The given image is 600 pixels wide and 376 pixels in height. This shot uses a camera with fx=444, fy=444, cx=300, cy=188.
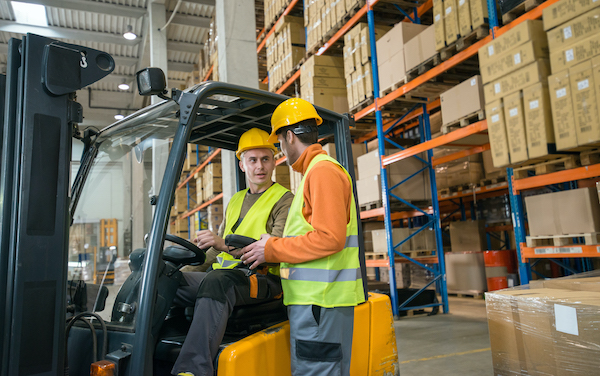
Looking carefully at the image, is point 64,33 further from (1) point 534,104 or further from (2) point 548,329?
(2) point 548,329

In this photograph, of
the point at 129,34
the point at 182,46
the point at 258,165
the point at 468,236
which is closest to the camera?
the point at 258,165

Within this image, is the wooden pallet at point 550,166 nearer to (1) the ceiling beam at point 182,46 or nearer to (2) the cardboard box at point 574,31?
(2) the cardboard box at point 574,31

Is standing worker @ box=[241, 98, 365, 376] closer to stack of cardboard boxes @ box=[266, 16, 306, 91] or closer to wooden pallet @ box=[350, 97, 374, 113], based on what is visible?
wooden pallet @ box=[350, 97, 374, 113]

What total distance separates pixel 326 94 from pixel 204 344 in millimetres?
6559

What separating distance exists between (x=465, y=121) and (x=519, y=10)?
140cm

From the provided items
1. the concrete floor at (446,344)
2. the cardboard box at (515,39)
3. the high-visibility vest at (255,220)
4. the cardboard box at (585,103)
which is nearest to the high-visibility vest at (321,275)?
the high-visibility vest at (255,220)

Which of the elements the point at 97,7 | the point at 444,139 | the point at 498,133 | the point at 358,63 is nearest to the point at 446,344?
the point at 498,133

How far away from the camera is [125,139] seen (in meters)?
2.37

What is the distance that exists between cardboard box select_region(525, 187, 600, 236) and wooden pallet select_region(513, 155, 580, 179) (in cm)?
26

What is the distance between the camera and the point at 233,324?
7.17 ft

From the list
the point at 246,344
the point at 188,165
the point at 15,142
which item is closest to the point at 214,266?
the point at 246,344

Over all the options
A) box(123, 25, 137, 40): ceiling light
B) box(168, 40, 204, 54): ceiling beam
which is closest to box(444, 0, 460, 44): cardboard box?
box(123, 25, 137, 40): ceiling light

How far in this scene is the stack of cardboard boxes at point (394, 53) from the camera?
6.53 metres

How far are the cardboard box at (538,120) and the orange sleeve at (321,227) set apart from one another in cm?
328
